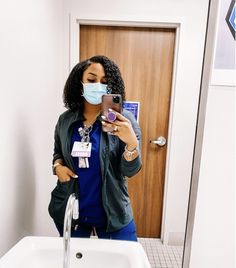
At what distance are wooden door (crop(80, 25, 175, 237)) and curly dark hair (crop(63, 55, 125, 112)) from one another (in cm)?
50

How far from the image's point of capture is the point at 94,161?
0.77 meters

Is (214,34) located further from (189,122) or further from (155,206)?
(155,206)

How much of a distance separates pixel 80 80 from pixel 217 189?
588 mm

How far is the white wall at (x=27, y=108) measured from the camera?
28.0 inches

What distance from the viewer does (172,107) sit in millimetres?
1338

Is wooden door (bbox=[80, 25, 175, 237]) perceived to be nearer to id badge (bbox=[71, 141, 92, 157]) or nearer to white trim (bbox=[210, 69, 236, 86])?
id badge (bbox=[71, 141, 92, 157])

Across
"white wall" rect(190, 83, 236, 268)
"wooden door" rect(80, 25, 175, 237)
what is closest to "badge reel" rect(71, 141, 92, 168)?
"white wall" rect(190, 83, 236, 268)

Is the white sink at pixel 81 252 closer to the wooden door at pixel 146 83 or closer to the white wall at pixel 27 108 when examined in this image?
the white wall at pixel 27 108

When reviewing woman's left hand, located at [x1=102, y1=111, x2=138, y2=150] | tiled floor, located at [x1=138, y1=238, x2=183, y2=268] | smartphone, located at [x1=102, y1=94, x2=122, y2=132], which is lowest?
tiled floor, located at [x1=138, y1=238, x2=183, y2=268]

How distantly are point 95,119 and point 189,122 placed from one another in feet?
1.69

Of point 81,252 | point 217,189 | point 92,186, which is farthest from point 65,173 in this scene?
point 217,189

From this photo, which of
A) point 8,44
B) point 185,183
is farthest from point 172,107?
point 8,44

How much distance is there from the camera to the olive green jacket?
0.76 meters

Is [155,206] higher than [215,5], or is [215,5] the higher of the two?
[215,5]
